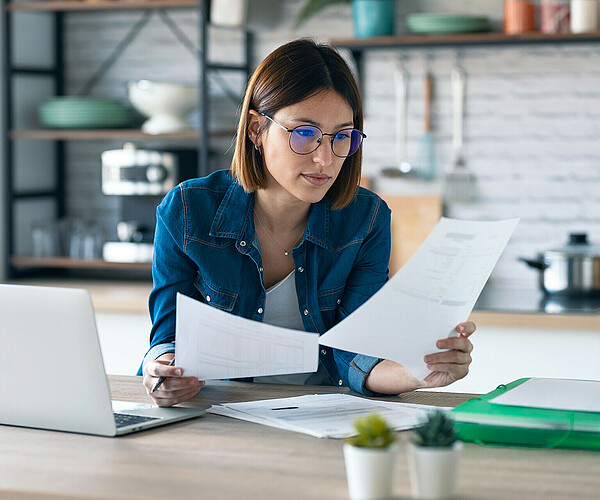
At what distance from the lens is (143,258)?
12.1 ft

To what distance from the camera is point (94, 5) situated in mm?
3736

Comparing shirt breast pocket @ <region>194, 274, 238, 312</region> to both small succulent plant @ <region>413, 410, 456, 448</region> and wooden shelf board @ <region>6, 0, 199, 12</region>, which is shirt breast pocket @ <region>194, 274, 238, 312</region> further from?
wooden shelf board @ <region>6, 0, 199, 12</region>

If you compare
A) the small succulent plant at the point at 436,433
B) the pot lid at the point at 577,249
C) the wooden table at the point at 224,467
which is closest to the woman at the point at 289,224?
the wooden table at the point at 224,467

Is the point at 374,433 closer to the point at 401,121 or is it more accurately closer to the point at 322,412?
the point at 322,412

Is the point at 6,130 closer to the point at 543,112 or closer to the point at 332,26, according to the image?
the point at 332,26

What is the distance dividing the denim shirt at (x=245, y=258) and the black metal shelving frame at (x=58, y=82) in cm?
166

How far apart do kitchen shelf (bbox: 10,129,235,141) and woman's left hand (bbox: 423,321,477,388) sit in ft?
7.21

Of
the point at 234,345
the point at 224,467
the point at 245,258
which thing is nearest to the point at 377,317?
the point at 234,345

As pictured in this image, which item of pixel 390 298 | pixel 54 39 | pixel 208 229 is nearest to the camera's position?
pixel 390 298

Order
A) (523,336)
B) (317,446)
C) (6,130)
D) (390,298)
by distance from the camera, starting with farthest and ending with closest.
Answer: (6,130), (523,336), (390,298), (317,446)

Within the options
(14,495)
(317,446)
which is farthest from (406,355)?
(14,495)

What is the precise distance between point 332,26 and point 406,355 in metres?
2.45

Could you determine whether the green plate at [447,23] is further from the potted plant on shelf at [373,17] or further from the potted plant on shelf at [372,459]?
the potted plant on shelf at [372,459]

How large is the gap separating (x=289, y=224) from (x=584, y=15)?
6.12ft
